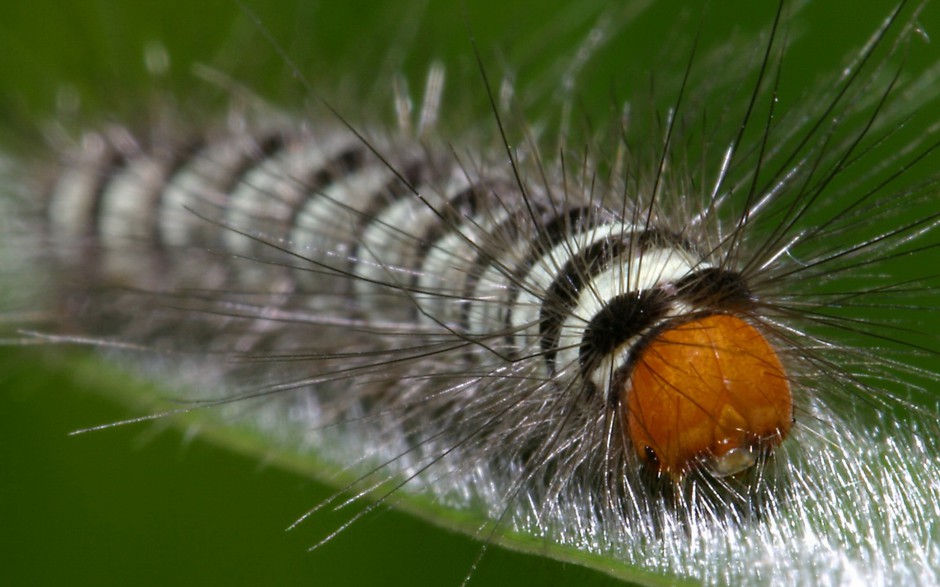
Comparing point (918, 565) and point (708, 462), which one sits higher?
point (708, 462)

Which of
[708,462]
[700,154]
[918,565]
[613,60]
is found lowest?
[918,565]

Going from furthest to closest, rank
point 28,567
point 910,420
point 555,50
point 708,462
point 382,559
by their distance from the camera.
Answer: point 555,50 < point 28,567 < point 382,559 < point 910,420 < point 708,462

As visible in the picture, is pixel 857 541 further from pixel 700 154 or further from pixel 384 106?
pixel 384 106

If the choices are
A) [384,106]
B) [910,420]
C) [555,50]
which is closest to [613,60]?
[555,50]

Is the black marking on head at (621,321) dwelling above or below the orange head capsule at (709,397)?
above

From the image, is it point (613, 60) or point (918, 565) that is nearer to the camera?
point (918, 565)

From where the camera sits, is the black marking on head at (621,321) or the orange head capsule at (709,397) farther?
the black marking on head at (621,321)

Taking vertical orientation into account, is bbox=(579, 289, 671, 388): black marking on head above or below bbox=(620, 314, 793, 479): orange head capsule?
above

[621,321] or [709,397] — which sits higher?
[621,321]
